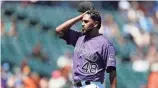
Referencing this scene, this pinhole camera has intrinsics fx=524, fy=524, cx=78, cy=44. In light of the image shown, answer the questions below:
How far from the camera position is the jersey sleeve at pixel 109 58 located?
4391 mm

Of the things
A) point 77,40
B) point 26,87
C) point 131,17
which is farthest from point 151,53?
point 77,40

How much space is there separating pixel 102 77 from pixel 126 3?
21.9 ft

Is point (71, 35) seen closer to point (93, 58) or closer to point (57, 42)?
point (93, 58)

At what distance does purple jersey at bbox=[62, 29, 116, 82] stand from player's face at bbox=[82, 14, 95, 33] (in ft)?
0.38

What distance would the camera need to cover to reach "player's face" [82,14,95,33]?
4.51 meters

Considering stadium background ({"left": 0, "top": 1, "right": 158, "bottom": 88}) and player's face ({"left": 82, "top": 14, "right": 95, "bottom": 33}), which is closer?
player's face ({"left": 82, "top": 14, "right": 95, "bottom": 33})

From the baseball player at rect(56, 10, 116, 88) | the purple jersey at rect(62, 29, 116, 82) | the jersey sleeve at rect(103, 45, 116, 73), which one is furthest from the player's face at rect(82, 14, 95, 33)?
the jersey sleeve at rect(103, 45, 116, 73)

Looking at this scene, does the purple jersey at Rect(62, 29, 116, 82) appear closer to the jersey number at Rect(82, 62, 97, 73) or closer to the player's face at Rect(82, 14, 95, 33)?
the jersey number at Rect(82, 62, 97, 73)

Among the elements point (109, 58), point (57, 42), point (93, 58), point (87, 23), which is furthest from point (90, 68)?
point (57, 42)

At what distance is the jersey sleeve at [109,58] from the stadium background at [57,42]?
15.8 ft

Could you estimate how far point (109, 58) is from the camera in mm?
4418

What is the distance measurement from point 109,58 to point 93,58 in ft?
0.52

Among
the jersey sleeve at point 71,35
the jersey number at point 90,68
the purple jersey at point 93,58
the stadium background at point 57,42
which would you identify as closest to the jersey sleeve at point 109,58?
the purple jersey at point 93,58

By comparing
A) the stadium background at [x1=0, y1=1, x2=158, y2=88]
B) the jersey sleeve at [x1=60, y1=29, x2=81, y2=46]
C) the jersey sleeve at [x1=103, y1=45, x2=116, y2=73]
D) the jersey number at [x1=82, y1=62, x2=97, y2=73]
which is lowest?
the stadium background at [x1=0, y1=1, x2=158, y2=88]
